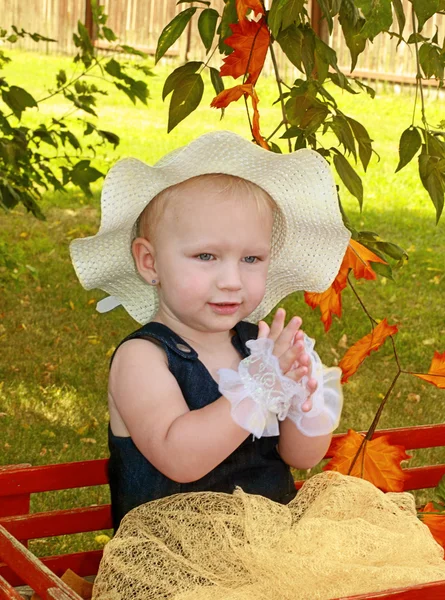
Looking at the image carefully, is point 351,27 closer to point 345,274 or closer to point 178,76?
point 178,76

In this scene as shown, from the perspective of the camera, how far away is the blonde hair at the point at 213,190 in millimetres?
2146

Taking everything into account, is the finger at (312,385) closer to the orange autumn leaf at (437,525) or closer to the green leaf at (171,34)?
the orange autumn leaf at (437,525)

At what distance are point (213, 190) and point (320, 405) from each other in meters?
0.49

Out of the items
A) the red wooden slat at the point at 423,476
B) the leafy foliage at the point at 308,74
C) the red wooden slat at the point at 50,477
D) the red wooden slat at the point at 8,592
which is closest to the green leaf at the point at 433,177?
the leafy foliage at the point at 308,74

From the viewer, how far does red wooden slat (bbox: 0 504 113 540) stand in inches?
94.1

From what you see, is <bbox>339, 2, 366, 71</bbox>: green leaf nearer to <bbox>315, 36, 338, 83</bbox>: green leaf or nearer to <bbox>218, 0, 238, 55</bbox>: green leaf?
<bbox>315, 36, 338, 83</bbox>: green leaf

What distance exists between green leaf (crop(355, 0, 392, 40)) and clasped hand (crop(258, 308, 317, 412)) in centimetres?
55

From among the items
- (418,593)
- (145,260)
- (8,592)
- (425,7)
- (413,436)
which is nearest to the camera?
(418,593)

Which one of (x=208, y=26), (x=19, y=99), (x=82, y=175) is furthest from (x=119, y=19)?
(x=208, y=26)

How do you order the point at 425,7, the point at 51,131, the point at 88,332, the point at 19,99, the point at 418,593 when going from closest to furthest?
the point at 418,593
the point at 425,7
the point at 19,99
the point at 51,131
the point at 88,332

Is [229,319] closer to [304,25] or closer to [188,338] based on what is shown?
[188,338]

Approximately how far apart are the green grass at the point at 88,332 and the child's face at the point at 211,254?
1.63 m

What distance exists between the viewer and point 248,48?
237 cm

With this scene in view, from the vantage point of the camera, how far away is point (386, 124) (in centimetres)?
1126
